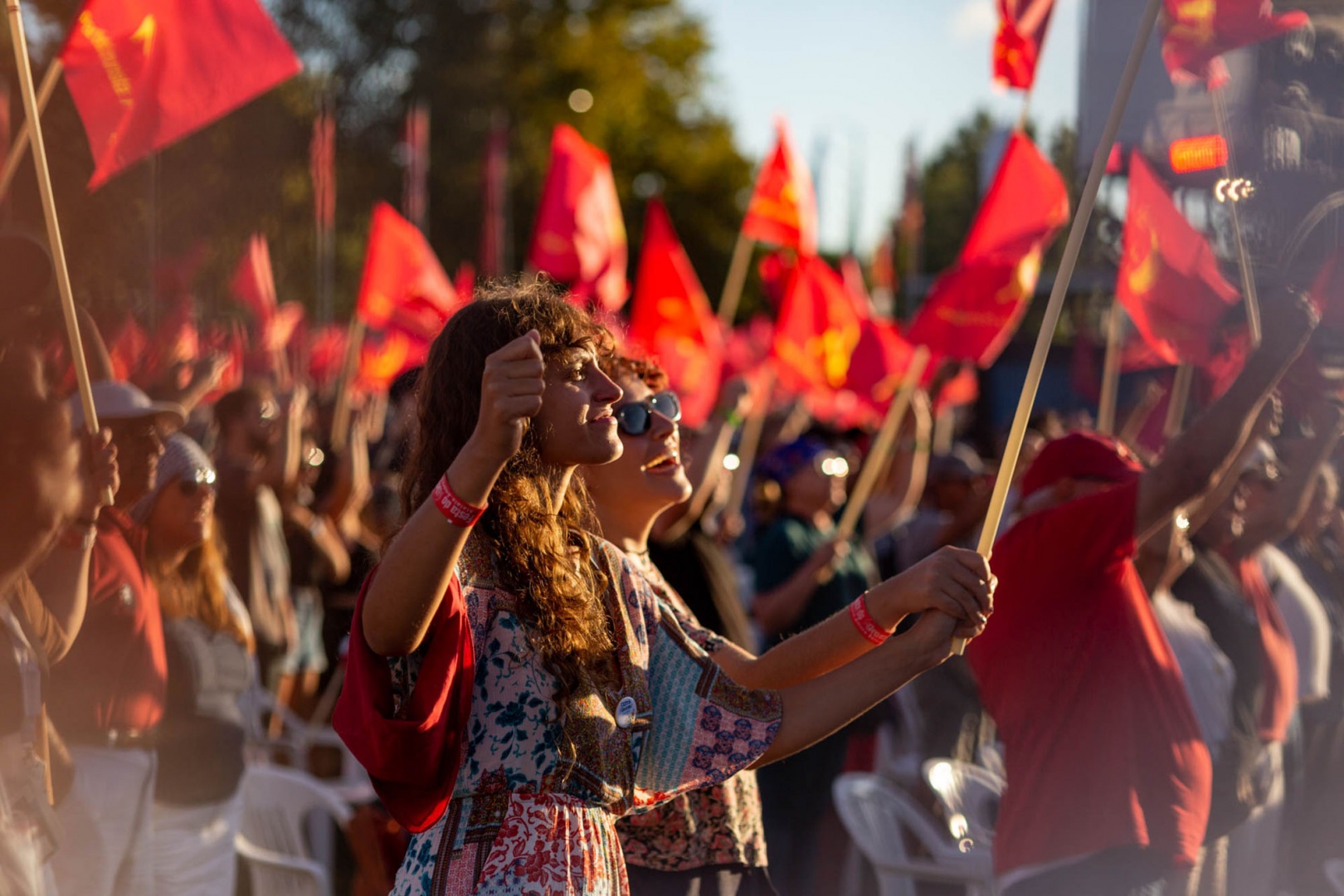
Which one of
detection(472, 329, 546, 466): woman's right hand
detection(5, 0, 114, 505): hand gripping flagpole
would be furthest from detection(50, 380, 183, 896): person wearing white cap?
detection(472, 329, 546, 466): woman's right hand

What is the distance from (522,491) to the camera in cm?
202

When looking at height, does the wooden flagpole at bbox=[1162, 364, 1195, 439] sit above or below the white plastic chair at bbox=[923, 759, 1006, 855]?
above

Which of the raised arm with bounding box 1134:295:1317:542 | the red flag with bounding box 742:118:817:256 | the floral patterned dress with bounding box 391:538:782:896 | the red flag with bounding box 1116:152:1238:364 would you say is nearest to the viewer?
the floral patterned dress with bounding box 391:538:782:896

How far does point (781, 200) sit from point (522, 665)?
752cm

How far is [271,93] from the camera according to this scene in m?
6.95

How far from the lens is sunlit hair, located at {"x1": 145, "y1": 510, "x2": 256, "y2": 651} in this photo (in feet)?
12.1

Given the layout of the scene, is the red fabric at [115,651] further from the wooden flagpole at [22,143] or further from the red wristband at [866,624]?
the red wristband at [866,624]

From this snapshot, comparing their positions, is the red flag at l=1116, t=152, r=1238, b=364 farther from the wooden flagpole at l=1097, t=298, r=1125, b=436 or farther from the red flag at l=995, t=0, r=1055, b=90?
the red flag at l=995, t=0, r=1055, b=90

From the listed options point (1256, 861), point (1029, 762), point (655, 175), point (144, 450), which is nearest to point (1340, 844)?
point (1256, 861)

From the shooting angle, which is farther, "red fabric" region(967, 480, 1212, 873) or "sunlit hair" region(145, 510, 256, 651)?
"sunlit hair" region(145, 510, 256, 651)

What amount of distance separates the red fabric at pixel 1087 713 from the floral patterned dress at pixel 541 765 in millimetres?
988

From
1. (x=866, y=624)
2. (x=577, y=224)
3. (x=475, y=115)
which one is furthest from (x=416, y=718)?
(x=475, y=115)

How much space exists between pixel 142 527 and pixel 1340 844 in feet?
9.65

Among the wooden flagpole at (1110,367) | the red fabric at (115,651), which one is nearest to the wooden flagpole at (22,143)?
the red fabric at (115,651)
